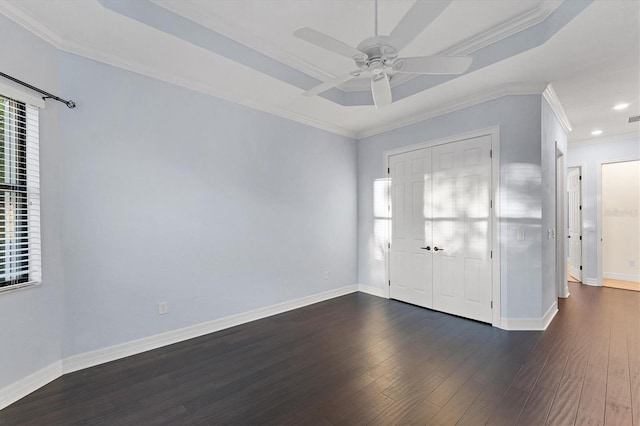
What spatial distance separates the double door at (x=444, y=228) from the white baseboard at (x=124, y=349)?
174 cm

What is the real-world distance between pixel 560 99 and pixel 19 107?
554cm

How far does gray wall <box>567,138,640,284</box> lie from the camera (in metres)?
5.20

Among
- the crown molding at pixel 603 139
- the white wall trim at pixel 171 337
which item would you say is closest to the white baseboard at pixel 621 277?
the crown molding at pixel 603 139

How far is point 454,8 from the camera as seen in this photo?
2.40 m

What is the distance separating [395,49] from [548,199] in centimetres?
295

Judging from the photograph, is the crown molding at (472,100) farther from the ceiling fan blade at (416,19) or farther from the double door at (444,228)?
the ceiling fan blade at (416,19)

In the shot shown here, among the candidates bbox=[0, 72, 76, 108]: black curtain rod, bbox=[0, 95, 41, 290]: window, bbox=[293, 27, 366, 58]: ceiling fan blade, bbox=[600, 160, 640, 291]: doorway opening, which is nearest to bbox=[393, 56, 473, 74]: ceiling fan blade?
bbox=[293, 27, 366, 58]: ceiling fan blade

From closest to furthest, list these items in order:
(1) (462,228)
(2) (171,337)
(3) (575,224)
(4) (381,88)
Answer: (4) (381,88) → (2) (171,337) → (1) (462,228) → (3) (575,224)

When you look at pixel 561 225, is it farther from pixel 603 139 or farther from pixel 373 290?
pixel 373 290

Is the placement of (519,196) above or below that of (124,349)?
above

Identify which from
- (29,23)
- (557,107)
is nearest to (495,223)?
(557,107)

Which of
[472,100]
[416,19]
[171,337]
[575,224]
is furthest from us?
[575,224]

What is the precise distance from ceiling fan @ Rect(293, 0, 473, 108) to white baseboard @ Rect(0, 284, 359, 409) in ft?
9.39

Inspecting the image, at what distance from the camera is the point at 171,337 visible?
Result: 3.01 metres
